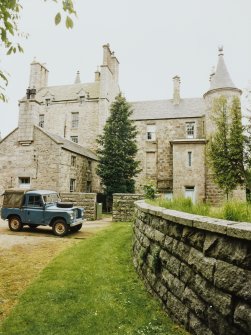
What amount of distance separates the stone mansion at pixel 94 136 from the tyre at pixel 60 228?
915 cm

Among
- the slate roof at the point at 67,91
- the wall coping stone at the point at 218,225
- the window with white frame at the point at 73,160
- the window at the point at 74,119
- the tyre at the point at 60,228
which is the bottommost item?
the tyre at the point at 60,228

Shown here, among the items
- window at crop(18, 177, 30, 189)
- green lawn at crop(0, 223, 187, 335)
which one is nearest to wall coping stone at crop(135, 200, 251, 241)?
green lawn at crop(0, 223, 187, 335)

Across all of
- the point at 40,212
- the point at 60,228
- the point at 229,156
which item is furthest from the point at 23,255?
the point at 229,156

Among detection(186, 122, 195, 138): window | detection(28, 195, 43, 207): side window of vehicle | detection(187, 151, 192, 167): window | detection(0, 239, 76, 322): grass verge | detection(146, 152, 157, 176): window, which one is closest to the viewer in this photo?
detection(0, 239, 76, 322): grass verge

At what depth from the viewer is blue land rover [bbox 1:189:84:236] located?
478 inches

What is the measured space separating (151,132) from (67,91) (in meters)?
12.7

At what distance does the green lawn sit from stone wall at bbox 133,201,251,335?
36 centimetres

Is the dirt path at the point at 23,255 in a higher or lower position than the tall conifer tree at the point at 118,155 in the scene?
lower

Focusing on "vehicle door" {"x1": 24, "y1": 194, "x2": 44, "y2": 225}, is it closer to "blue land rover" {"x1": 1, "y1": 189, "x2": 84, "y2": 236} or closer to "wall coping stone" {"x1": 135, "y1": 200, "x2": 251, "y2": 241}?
"blue land rover" {"x1": 1, "y1": 189, "x2": 84, "y2": 236}

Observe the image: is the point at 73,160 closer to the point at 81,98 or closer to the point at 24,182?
the point at 24,182

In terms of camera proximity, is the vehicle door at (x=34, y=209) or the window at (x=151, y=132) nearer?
the vehicle door at (x=34, y=209)

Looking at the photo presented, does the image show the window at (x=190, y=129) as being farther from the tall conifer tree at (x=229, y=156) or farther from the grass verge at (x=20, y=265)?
the grass verge at (x=20, y=265)

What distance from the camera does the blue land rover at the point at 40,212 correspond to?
12133 millimetres

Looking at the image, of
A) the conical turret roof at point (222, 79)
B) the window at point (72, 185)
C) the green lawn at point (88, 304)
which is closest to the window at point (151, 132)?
the conical turret roof at point (222, 79)
